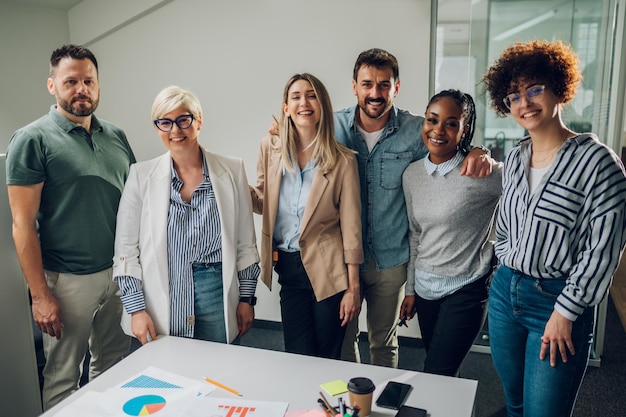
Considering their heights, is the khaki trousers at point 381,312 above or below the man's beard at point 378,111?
below

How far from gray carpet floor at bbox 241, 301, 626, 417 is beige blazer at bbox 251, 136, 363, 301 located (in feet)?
3.87

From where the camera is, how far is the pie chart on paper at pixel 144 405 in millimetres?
1460

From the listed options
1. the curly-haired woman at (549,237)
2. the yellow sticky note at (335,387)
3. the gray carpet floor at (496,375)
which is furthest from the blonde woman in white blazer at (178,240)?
the gray carpet floor at (496,375)

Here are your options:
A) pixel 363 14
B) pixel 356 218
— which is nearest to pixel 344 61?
pixel 363 14

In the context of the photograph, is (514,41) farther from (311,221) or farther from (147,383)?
(147,383)

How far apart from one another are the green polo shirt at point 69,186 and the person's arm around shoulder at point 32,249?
51 mm

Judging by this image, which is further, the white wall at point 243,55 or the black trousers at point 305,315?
the white wall at point 243,55

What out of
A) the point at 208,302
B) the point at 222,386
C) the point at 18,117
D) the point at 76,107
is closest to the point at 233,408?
the point at 222,386

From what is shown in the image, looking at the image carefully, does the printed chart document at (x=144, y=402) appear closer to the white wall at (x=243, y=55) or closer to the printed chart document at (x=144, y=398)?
the printed chart document at (x=144, y=398)

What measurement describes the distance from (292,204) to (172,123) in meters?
0.62

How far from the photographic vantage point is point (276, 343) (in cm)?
366

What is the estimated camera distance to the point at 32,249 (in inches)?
87.1

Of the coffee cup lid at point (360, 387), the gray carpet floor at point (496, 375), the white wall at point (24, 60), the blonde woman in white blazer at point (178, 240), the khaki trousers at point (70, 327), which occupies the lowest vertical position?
the gray carpet floor at point (496, 375)

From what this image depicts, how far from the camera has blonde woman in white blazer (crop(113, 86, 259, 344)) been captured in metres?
1.99
